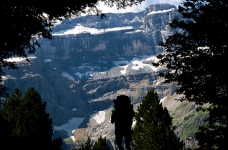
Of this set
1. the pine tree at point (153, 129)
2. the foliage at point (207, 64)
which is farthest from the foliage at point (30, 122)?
the foliage at point (207, 64)

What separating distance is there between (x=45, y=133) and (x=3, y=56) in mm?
16818

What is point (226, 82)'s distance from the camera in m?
13.6

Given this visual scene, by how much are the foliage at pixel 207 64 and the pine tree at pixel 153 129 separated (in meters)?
11.9

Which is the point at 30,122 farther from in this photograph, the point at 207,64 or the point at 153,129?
the point at 207,64

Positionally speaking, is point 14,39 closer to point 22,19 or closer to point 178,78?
point 22,19

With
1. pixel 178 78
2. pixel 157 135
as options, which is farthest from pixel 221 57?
pixel 157 135

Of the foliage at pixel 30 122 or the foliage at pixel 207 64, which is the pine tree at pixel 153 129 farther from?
the foliage at pixel 207 64

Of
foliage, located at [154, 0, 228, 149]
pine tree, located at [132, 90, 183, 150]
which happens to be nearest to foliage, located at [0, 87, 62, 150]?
pine tree, located at [132, 90, 183, 150]

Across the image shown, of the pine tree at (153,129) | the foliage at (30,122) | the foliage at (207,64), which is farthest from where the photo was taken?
the pine tree at (153,129)

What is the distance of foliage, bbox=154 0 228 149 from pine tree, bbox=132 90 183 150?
11.9m

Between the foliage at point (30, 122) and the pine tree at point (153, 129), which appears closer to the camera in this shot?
the foliage at point (30, 122)

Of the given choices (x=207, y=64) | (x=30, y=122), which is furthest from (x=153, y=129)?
(x=207, y=64)

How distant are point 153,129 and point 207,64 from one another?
1389 centimetres

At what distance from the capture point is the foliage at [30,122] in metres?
25.1
